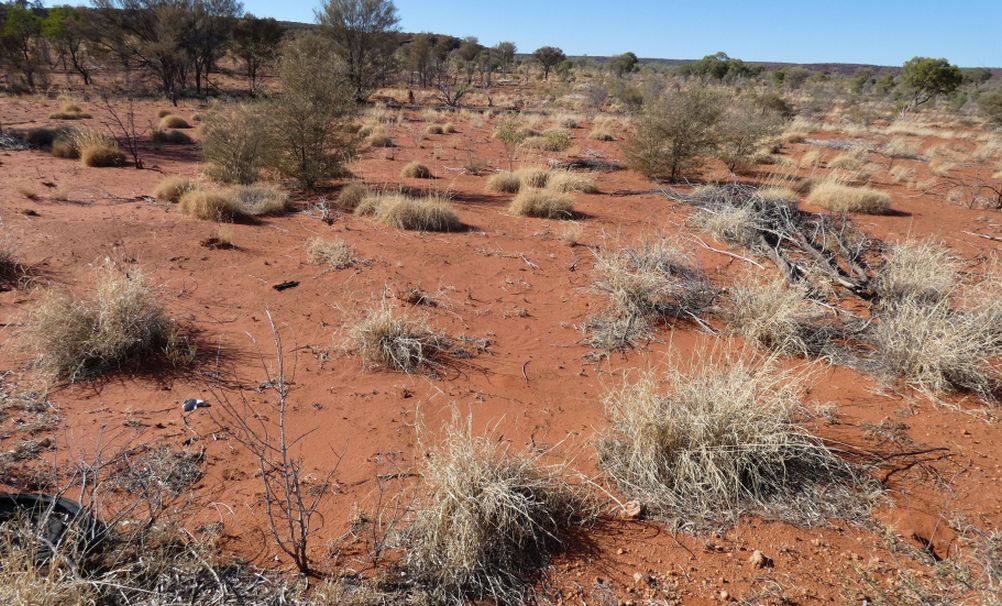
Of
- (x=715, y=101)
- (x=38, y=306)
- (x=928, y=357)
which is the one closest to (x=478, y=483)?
(x=928, y=357)

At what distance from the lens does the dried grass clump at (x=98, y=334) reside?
12.2ft

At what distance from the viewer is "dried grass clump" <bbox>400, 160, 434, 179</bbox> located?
1123 cm

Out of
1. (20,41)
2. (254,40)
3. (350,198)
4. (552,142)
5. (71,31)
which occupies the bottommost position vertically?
(350,198)

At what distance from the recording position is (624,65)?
143ft

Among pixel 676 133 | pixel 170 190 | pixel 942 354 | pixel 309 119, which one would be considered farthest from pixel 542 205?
pixel 170 190

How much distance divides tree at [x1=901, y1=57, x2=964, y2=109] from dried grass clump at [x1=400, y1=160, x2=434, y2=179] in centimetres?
2916

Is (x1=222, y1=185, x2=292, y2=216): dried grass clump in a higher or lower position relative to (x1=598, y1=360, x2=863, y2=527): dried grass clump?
higher

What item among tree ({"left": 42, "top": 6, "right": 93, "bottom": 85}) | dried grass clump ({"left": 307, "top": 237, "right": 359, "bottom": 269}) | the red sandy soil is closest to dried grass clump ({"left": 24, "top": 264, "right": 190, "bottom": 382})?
the red sandy soil

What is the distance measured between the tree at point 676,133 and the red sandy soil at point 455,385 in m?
3.40

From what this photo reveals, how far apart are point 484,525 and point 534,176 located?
346 inches

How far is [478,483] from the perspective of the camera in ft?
8.03

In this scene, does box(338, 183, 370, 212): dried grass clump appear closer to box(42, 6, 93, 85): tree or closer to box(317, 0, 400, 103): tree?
box(317, 0, 400, 103): tree

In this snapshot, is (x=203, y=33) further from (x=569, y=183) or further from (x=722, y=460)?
(x=722, y=460)

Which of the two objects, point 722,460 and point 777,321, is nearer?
point 722,460
